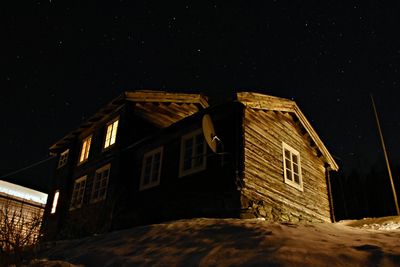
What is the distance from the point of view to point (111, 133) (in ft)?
61.4

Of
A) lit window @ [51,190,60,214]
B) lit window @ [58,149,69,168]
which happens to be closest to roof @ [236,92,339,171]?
lit window @ [51,190,60,214]

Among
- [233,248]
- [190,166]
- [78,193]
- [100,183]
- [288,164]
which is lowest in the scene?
[233,248]

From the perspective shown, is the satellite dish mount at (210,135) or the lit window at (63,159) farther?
the lit window at (63,159)

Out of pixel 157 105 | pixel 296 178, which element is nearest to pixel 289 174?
pixel 296 178

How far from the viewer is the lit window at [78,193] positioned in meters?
18.8

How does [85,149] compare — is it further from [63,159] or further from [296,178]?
[296,178]

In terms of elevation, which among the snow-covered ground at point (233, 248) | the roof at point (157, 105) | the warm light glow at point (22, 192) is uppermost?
the roof at point (157, 105)

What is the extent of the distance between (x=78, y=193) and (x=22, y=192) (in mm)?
12576

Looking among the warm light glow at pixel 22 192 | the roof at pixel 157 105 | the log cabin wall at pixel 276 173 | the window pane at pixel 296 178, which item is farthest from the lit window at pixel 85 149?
the window pane at pixel 296 178

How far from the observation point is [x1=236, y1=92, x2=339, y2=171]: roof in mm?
12383

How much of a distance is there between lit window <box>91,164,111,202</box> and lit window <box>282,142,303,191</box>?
29.1 ft

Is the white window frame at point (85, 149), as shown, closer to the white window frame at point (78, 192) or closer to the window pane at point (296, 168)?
the white window frame at point (78, 192)

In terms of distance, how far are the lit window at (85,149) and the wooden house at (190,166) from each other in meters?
0.08

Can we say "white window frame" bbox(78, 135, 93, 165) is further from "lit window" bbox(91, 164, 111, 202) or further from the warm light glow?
the warm light glow
